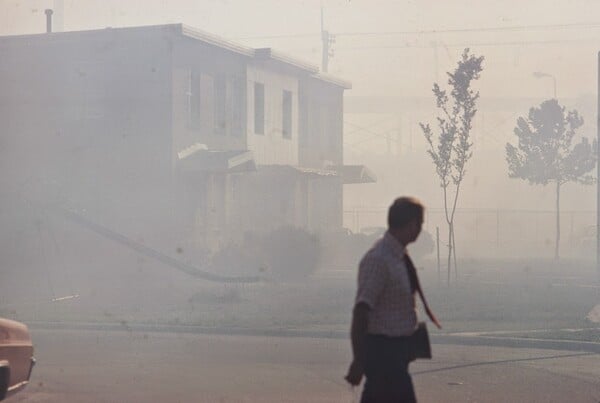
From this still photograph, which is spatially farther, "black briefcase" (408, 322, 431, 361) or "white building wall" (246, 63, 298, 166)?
"white building wall" (246, 63, 298, 166)

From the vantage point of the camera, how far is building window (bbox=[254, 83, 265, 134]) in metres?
38.4

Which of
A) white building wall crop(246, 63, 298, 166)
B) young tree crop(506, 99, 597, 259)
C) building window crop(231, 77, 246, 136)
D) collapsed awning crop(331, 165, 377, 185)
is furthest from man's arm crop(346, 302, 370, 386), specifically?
young tree crop(506, 99, 597, 259)

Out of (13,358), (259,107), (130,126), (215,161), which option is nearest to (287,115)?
(259,107)

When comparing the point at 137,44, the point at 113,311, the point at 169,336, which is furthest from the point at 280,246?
the point at 169,336

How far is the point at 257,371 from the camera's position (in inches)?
541

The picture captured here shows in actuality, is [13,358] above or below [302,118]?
below

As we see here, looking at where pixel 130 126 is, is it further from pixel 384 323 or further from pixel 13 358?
pixel 384 323

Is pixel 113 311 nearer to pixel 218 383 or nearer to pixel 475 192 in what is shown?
pixel 218 383

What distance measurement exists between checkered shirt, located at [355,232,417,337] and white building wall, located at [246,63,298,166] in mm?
30779

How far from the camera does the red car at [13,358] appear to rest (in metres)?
9.46

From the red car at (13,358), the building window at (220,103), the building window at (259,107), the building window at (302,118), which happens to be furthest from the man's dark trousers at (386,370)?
the building window at (302,118)

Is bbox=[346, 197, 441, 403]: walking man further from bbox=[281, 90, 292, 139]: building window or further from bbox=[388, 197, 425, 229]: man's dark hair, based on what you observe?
bbox=[281, 90, 292, 139]: building window

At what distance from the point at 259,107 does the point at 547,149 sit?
15414mm

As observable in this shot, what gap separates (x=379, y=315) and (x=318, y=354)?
365 inches
